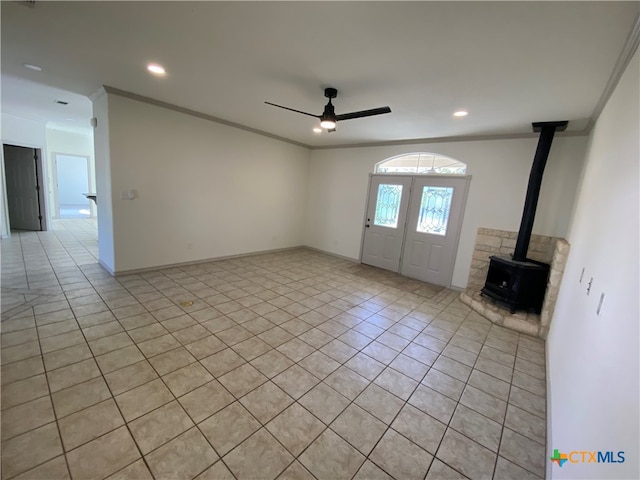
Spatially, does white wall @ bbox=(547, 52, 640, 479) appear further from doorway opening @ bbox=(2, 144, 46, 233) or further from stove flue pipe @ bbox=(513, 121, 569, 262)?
doorway opening @ bbox=(2, 144, 46, 233)

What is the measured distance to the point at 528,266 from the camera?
3.38 m

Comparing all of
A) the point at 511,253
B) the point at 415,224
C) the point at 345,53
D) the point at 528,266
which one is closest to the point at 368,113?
the point at 345,53

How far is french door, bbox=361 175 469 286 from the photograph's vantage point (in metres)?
4.62

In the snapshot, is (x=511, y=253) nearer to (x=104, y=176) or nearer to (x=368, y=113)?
(x=368, y=113)

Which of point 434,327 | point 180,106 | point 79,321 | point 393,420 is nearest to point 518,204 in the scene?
point 434,327

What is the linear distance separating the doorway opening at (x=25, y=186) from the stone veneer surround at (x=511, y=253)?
385 inches

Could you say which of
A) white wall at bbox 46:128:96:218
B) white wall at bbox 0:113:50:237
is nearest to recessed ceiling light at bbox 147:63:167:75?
white wall at bbox 0:113:50:237

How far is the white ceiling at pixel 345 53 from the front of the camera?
1652mm

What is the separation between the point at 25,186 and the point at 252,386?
27.7ft

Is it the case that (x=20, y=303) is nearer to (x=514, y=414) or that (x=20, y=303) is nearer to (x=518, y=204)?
(x=514, y=414)

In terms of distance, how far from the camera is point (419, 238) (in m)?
5.02

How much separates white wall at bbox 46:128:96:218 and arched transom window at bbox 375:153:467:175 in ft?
29.8

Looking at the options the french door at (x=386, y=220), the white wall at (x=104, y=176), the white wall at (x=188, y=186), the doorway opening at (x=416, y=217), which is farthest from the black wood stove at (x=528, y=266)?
the white wall at (x=104, y=176)

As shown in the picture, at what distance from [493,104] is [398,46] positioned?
1.62 metres
